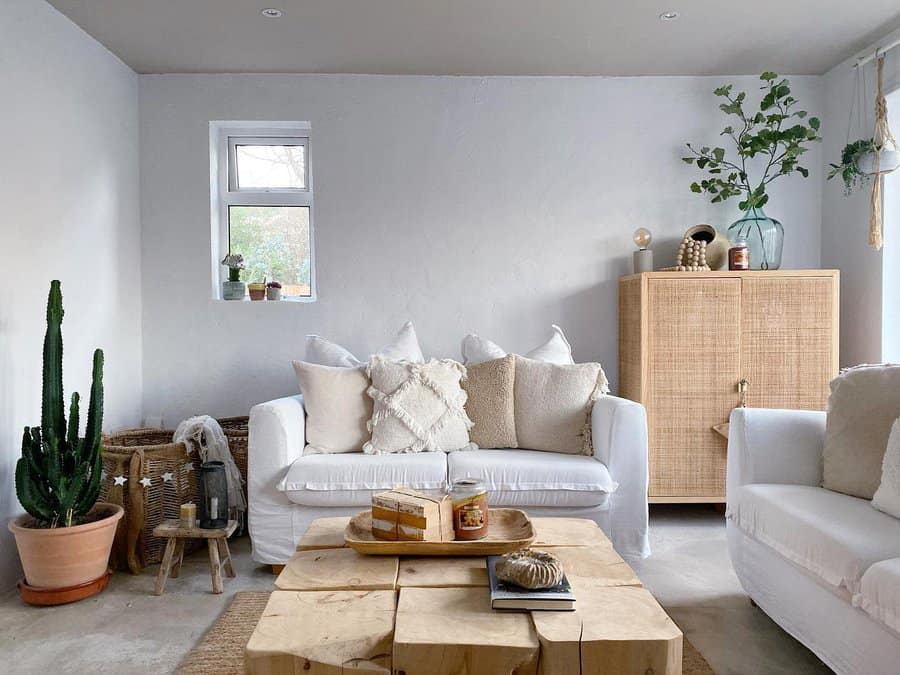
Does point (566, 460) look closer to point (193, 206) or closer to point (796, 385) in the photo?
point (796, 385)

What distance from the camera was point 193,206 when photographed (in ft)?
13.3

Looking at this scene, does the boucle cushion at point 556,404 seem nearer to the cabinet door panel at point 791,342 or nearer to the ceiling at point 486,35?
the cabinet door panel at point 791,342

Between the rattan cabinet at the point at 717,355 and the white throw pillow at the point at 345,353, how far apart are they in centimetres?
115

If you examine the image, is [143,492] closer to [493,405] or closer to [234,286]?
[234,286]

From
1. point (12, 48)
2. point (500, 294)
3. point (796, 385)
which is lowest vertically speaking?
point (796, 385)

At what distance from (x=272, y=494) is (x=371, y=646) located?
162 cm

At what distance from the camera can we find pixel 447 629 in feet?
4.83

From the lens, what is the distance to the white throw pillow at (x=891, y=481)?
212cm

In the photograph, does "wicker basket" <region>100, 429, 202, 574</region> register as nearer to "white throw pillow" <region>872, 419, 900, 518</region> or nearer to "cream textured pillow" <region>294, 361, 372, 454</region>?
"cream textured pillow" <region>294, 361, 372, 454</region>

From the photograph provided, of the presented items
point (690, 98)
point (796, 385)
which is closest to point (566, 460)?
point (796, 385)

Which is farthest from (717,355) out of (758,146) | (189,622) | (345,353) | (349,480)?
(189,622)

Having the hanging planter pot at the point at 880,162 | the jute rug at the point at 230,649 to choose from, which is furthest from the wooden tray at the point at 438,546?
the hanging planter pot at the point at 880,162

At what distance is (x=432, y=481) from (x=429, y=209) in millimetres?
1742

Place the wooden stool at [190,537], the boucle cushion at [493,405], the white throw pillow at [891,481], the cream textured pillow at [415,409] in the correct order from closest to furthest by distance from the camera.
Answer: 1. the white throw pillow at [891,481]
2. the wooden stool at [190,537]
3. the cream textured pillow at [415,409]
4. the boucle cushion at [493,405]
